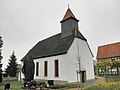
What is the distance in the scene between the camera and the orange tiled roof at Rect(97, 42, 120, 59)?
42250mm

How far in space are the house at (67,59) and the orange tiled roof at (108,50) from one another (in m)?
18.0

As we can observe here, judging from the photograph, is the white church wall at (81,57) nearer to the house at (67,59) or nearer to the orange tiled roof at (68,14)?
the house at (67,59)

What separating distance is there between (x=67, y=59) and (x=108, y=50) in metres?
26.5

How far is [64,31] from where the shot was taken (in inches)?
1070

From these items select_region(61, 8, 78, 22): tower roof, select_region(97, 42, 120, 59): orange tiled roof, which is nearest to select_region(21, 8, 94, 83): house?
select_region(61, 8, 78, 22): tower roof

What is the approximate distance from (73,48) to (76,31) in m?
3.35

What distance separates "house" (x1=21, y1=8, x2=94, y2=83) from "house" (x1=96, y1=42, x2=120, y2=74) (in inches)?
679

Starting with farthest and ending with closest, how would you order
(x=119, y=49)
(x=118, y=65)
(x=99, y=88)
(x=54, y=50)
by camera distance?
(x=119, y=49)
(x=118, y=65)
(x=54, y=50)
(x=99, y=88)

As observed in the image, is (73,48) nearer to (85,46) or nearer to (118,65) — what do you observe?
(85,46)

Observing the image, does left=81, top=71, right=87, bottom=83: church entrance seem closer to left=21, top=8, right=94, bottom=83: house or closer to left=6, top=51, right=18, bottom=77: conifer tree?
left=21, top=8, right=94, bottom=83: house

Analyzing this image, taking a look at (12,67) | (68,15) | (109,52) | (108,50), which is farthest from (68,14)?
(12,67)

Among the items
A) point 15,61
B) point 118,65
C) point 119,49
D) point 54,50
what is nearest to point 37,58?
point 54,50

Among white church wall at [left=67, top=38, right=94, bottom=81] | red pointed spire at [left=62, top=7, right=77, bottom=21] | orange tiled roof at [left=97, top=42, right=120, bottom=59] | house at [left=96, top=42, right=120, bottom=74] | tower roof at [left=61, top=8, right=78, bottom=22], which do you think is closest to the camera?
white church wall at [left=67, top=38, right=94, bottom=81]

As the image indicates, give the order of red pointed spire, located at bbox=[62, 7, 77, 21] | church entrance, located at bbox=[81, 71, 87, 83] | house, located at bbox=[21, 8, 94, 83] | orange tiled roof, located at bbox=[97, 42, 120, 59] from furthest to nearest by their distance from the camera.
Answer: orange tiled roof, located at bbox=[97, 42, 120, 59] → red pointed spire, located at bbox=[62, 7, 77, 21] → church entrance, located at bbox=[81, 71, 87, 83] → house, located at bbox=[21, 8, 94, 83]
